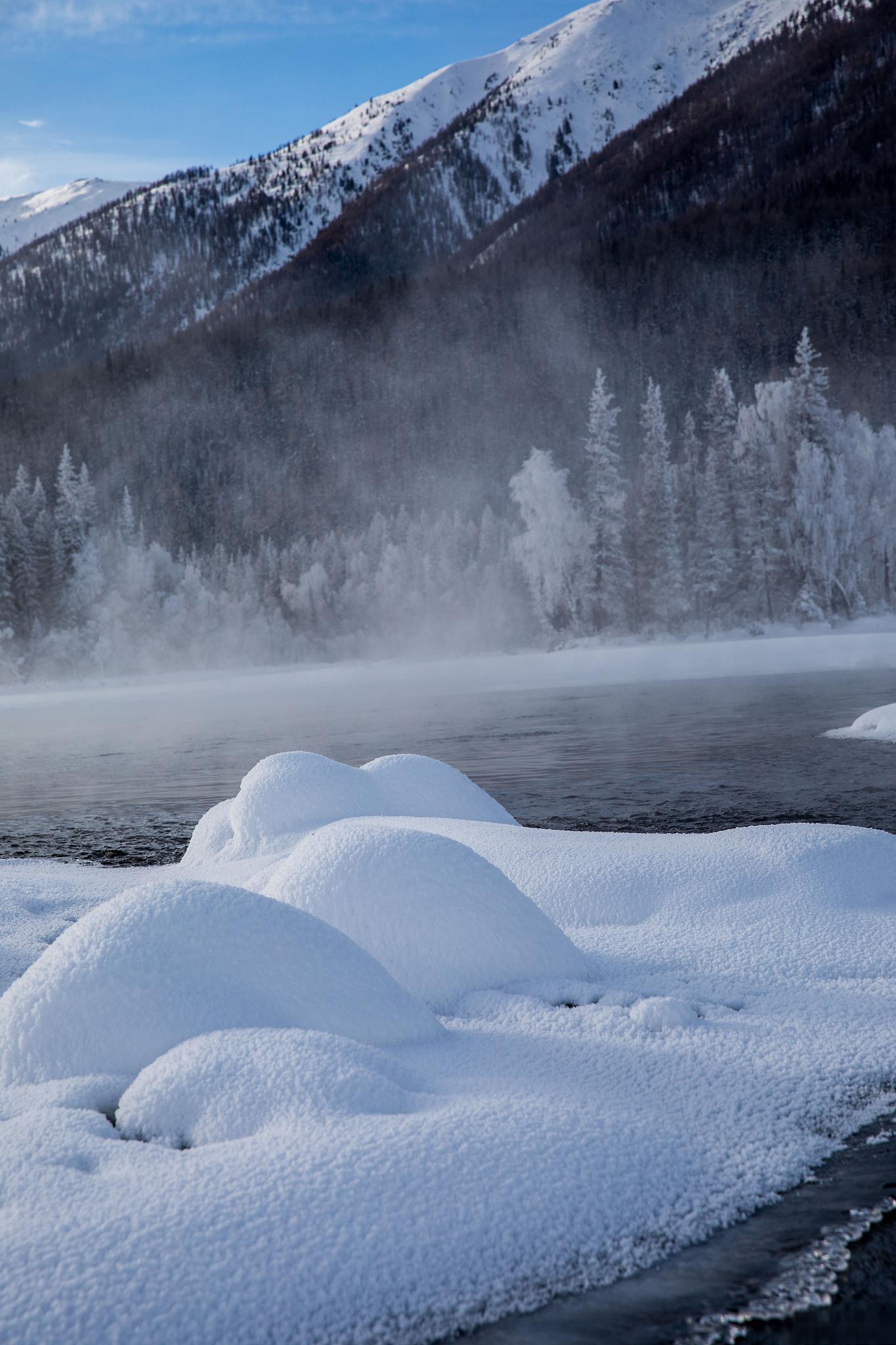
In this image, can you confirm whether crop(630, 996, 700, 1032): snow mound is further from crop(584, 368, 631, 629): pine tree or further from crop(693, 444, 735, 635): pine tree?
crop(584, 368, 631, 629): pine tree

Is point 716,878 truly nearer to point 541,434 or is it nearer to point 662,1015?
point 662,1015

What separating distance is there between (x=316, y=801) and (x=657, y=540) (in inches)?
1757

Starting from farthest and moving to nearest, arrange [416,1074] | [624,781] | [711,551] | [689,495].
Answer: [689,495], [711,551], [624,781], [416,1074]

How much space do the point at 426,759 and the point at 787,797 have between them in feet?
15.7

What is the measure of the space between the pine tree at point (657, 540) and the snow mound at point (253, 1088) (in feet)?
156

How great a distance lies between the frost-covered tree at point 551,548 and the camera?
51.5 meters

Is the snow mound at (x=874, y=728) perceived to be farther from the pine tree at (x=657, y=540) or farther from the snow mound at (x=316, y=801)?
the pine tree at (x=657, y=540)

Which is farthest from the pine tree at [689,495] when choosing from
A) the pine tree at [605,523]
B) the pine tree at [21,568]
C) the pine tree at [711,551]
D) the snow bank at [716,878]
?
the snow bank at [716,878]

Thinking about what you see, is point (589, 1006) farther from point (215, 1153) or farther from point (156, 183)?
point (156, 183)

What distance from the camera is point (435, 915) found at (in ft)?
15.6

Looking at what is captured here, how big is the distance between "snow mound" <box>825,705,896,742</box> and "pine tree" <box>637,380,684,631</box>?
33.1m

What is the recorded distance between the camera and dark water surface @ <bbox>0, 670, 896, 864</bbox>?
36.1 feet

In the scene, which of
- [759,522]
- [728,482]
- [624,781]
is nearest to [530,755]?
[624,781]

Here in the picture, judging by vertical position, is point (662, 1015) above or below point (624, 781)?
above
